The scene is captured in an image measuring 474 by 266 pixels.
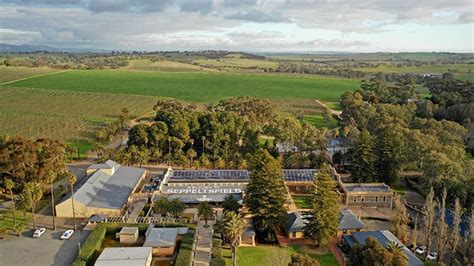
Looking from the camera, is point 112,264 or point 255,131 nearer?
point 112,264

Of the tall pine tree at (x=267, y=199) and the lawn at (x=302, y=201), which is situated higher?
the tall pine tree at (x=267, y=199)

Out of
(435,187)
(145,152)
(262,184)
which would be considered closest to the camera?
(262,184)

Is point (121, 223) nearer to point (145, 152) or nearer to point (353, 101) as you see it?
point (145, 152)

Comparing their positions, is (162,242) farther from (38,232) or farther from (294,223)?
(294,223)

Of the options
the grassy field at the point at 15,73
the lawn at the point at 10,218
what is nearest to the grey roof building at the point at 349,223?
the lawn at the point at 10,218

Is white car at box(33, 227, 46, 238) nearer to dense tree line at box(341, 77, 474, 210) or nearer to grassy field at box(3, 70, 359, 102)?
dense tree line at box(341, 77, 474, 210)

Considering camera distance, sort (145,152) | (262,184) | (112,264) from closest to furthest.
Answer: (112,264) → (262,184) → (145,152)

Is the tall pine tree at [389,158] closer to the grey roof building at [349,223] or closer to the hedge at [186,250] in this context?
the grey roof building at [349,223]

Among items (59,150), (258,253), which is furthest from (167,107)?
(258,253)
